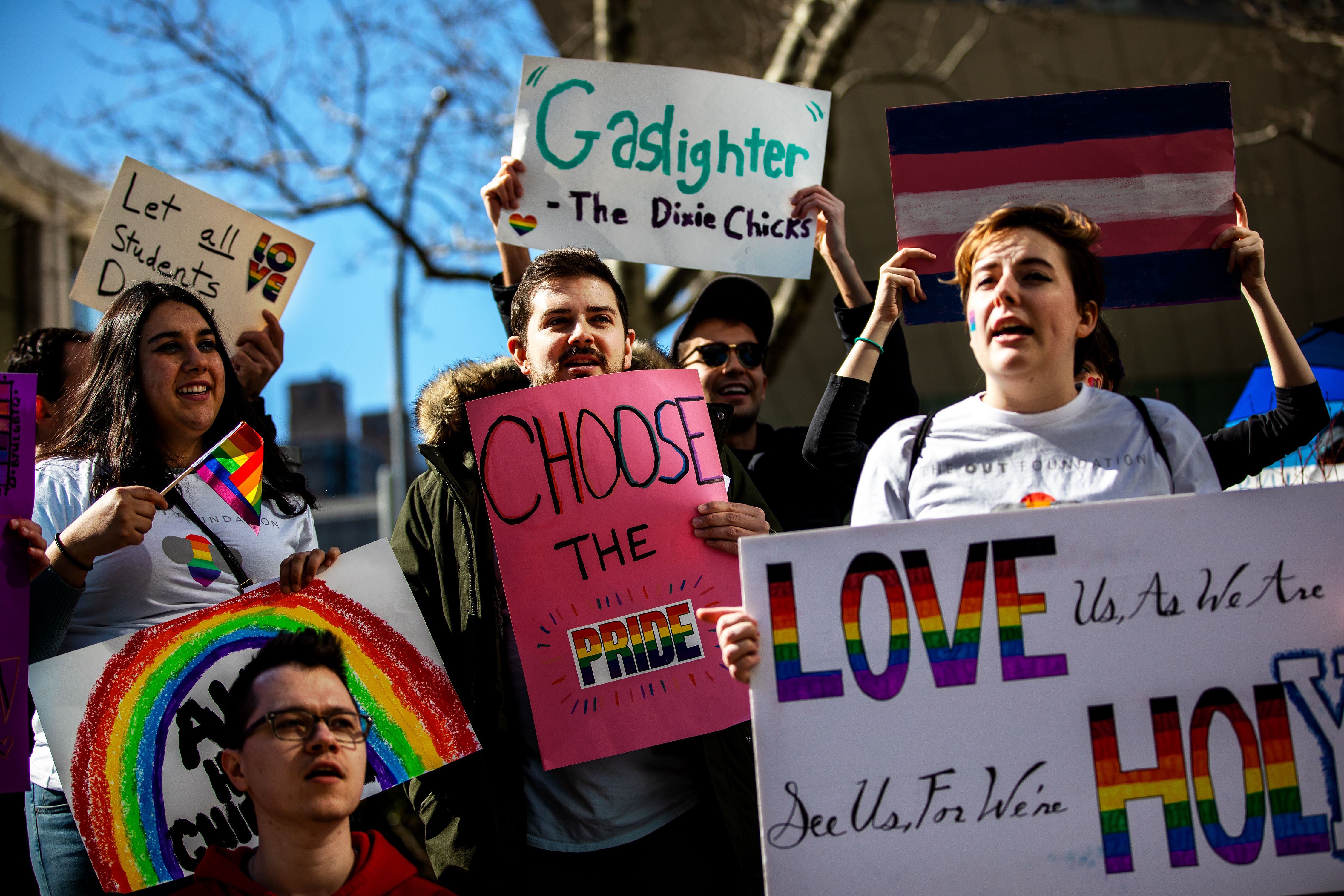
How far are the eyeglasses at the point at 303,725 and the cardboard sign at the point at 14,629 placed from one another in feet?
1.71

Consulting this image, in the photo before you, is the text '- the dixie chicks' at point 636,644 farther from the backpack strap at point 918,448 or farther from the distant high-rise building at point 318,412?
the distant high-rise building at point 318,412

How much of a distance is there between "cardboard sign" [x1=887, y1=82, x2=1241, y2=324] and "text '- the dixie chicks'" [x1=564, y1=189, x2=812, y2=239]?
0.67m

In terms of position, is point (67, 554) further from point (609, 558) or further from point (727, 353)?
point (727, 353)

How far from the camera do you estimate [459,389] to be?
2.48m

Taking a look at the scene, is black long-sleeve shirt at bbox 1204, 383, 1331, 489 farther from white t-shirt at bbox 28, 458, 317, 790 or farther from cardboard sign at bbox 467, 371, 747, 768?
white t-shirt at bbox 28, 458, 317, 790

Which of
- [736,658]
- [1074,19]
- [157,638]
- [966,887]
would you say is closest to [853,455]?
[736,658]

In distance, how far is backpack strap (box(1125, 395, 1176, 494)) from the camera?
1909 mm

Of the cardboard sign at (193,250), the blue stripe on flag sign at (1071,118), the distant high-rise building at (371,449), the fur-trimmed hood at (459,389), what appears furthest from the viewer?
the distant high-rise building at (371,449)

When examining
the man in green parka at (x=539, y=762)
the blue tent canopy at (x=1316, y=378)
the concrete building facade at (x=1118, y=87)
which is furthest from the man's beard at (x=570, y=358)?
the concrete building facade at (x=1118, y=87)

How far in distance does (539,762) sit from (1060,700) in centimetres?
108

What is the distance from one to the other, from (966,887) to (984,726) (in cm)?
27

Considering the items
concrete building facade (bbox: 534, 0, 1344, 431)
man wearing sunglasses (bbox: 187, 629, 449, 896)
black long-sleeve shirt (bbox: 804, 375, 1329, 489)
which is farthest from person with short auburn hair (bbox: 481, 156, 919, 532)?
concrete building facade (bbox: 534, 0, 1344, 431)

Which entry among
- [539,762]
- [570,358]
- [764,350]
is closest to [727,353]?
[764,350]

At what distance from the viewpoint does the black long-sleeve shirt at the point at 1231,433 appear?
212cm
